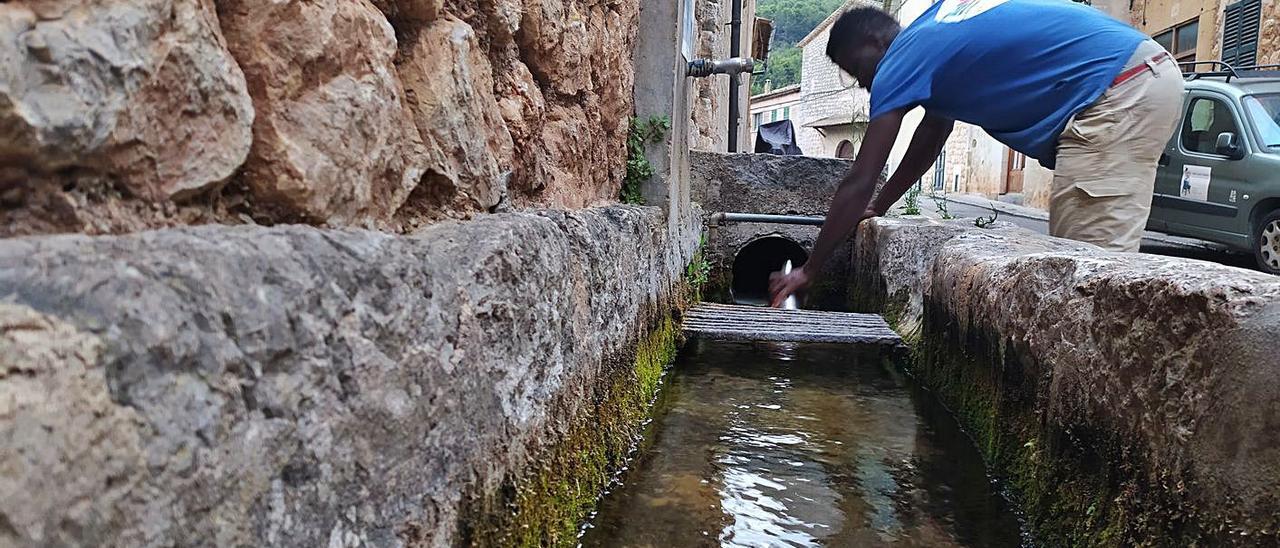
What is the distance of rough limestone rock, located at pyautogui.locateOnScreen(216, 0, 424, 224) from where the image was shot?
42.5 inches

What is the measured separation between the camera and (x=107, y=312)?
0.66 m

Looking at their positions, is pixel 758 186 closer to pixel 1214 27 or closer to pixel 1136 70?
pixel 1136 70

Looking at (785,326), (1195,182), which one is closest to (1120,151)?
(785,326)

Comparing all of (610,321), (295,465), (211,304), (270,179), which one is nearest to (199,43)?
(270,179)

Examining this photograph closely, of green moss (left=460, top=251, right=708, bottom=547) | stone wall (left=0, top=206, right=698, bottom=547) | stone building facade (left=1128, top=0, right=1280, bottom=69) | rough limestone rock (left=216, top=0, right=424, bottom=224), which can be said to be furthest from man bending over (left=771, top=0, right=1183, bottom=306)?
stone building facade (left=1128, top=0, right=1280, bottom=69)

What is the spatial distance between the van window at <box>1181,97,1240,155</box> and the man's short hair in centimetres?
497

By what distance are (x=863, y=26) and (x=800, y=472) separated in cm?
192

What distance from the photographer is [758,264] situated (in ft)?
24.8

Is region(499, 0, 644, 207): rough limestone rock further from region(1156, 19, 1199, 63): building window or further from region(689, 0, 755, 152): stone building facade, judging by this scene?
region(1156, 19, 1199, 63): building window

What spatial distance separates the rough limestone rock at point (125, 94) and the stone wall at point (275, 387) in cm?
10

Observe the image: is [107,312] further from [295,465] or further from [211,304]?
[295,465]

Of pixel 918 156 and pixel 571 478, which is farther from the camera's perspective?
pixel 918 156

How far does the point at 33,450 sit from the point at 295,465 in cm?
29

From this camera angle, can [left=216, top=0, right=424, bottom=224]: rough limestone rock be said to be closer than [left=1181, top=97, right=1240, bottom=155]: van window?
Yes
